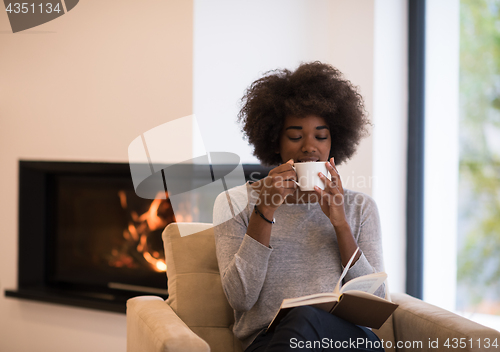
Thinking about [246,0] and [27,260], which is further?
[27,260]

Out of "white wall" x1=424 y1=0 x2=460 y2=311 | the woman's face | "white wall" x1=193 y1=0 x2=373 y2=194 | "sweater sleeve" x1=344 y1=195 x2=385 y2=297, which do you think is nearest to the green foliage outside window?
"white wall" x1=424 y1=0 x2=460 y2=311

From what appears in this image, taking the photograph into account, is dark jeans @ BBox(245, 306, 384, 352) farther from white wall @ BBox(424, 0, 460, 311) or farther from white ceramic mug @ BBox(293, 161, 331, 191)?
white wall @ BBox(424, 0, 460, 311)

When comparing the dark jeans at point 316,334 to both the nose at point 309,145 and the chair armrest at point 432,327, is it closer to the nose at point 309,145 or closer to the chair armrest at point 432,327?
the chair armrest at point 432,327

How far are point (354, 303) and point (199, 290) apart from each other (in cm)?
57

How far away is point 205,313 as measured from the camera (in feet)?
4.75

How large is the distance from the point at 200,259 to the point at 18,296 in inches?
60.5

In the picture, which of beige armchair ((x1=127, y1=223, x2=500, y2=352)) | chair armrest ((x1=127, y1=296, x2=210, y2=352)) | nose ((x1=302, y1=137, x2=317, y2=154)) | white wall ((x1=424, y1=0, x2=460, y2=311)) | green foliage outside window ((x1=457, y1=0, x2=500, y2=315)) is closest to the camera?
chair armrest ((x1=127, y1=296, x2=210, y2=352))

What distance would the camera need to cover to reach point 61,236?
256 cm

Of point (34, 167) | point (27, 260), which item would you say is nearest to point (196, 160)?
point (34, 167)

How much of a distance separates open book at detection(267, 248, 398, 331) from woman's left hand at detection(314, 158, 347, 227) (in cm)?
17

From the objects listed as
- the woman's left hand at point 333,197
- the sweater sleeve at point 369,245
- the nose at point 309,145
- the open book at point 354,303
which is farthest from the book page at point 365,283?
the nose at point 309,145

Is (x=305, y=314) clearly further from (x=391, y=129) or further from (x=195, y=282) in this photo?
(x=391, y=129)

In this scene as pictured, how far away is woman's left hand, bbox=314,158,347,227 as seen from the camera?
1.24 metres

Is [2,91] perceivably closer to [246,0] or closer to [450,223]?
[246,0]
